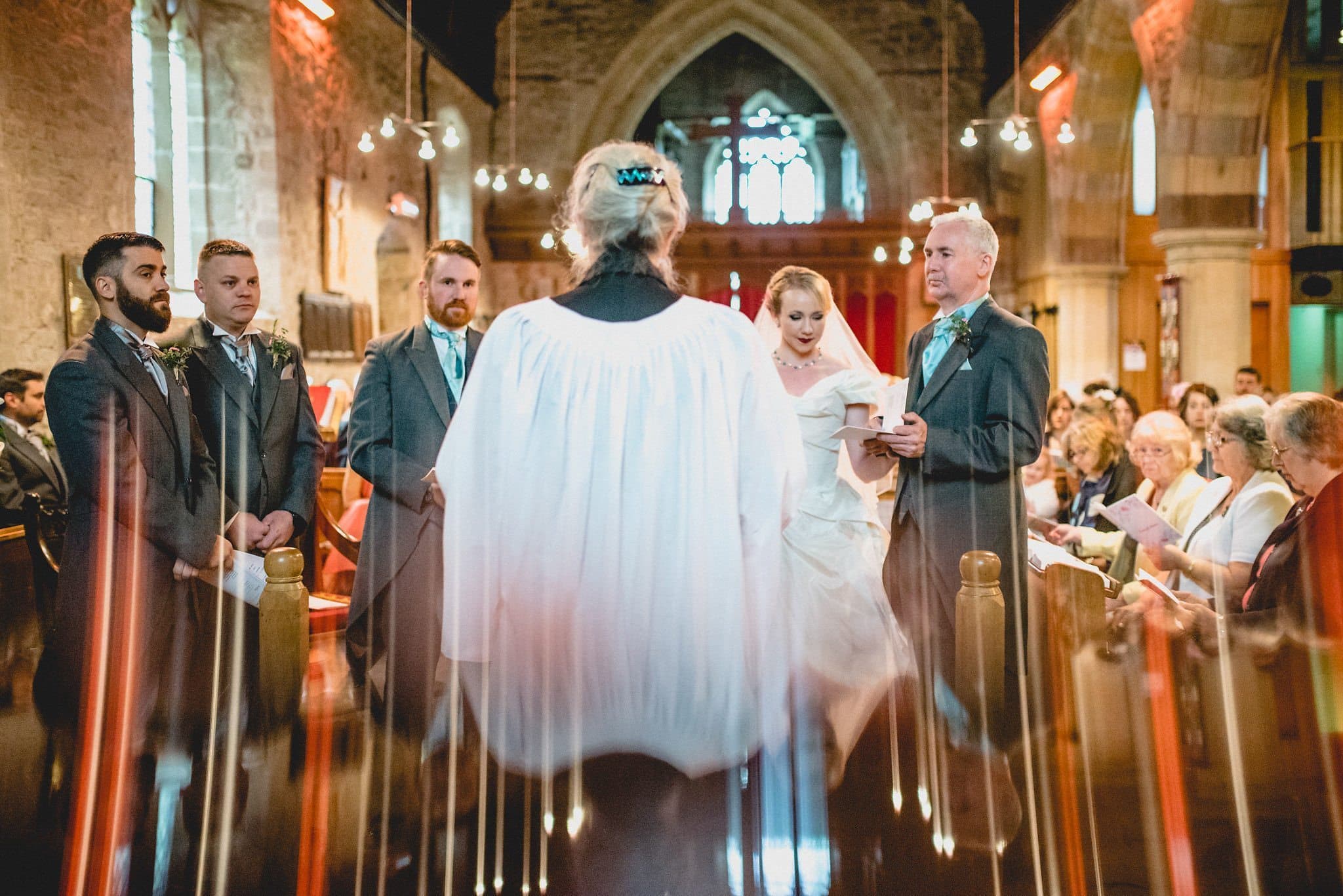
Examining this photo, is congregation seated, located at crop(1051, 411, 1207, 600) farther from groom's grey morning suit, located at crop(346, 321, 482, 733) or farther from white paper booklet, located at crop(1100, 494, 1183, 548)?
groom's grey morning suit, located at crop(346, 321, 482, 733)

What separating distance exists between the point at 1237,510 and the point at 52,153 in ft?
23.1

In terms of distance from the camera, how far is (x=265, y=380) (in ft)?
10.8

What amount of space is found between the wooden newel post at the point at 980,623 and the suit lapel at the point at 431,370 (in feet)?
5.00

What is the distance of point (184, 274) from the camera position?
30.9 feet

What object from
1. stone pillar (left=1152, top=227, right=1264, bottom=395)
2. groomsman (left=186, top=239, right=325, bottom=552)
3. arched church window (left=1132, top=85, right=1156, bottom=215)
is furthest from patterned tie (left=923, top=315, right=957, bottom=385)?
arched church window (left=1132, top=85, right=1156, bottom=215)

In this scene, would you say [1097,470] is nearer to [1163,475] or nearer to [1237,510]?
[1163,475]

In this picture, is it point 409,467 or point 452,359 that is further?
point 452,359

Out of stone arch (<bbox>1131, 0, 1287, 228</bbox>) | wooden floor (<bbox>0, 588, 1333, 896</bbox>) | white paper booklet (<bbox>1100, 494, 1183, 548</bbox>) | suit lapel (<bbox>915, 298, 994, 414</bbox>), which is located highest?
stone arch (<bbox>1131, 0, 1287, 228</bbox>)

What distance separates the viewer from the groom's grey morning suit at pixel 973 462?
Result: 2850 mm

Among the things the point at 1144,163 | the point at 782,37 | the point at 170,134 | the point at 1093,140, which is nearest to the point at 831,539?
the point at 170,134

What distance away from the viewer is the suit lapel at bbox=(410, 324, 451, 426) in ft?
10.3

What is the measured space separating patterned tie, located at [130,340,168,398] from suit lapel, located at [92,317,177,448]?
15mm

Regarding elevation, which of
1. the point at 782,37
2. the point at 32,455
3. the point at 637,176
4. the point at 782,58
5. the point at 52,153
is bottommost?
the point at 32,455

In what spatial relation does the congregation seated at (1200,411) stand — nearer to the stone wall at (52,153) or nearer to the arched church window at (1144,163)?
the stone wall at (52,153)
